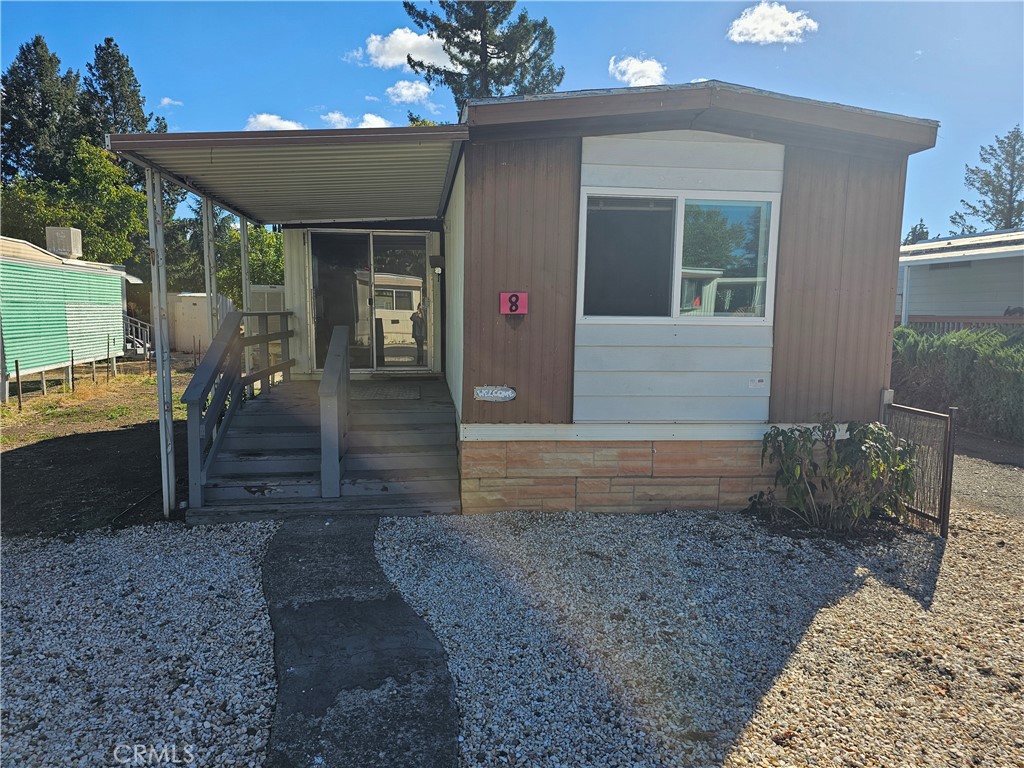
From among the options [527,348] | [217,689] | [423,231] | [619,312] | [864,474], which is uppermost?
[423,231]

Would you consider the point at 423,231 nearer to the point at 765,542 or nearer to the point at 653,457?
the point at 653,457

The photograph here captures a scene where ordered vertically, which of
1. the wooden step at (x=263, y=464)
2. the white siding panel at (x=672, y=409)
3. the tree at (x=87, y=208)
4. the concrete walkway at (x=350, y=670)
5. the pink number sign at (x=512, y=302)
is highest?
the tree at (x=87, y=208)

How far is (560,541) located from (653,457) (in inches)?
44.8

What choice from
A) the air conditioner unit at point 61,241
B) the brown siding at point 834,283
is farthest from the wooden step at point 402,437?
the air conditioner unit at point 61,241

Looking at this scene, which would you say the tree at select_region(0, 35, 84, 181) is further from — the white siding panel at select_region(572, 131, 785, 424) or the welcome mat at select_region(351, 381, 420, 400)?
the white siding panel at select_region(572, 131, 785, 424)

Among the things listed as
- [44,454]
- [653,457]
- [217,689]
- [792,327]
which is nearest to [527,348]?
[653,457]

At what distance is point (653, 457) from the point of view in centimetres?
504

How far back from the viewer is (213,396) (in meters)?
5.23

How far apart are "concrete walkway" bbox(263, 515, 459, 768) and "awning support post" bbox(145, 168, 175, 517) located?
1258 millimetres

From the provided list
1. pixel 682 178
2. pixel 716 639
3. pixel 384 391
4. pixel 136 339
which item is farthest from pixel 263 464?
pixel 136 339

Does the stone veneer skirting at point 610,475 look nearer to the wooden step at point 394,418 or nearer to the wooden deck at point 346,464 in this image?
the wooden deck at point 346,464

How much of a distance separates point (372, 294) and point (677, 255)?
449 centimetres

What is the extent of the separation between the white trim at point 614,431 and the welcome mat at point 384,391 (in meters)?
1.78

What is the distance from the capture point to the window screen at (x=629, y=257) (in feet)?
15.7
